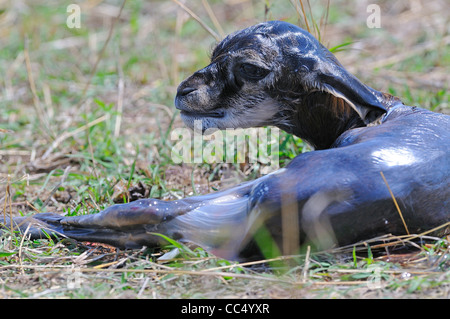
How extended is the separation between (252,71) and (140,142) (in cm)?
228

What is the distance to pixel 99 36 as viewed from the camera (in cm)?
893

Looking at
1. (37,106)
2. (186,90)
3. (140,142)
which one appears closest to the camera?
(186,90)

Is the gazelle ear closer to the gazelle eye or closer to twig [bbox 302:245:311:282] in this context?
the gazelle eye

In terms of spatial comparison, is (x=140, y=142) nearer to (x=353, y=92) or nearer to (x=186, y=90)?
(x=186, y=90)

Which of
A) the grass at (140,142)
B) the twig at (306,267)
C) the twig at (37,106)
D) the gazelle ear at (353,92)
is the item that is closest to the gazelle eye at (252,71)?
the gazelle ear at (353,92)

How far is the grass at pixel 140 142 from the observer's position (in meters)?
3.31

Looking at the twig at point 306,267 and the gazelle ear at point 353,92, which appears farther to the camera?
the gazelle ear at point 353,92

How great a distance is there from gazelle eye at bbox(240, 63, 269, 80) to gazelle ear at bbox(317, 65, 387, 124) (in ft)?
1.11

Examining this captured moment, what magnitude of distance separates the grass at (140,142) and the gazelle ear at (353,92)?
34.2 inches

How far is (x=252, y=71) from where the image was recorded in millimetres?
4047

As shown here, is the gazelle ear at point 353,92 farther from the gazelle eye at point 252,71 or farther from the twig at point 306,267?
the twig at point 306,267

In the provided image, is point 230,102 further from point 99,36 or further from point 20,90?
point 99,36

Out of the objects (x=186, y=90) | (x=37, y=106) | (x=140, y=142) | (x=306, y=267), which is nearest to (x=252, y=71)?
(x=186, y=90)
